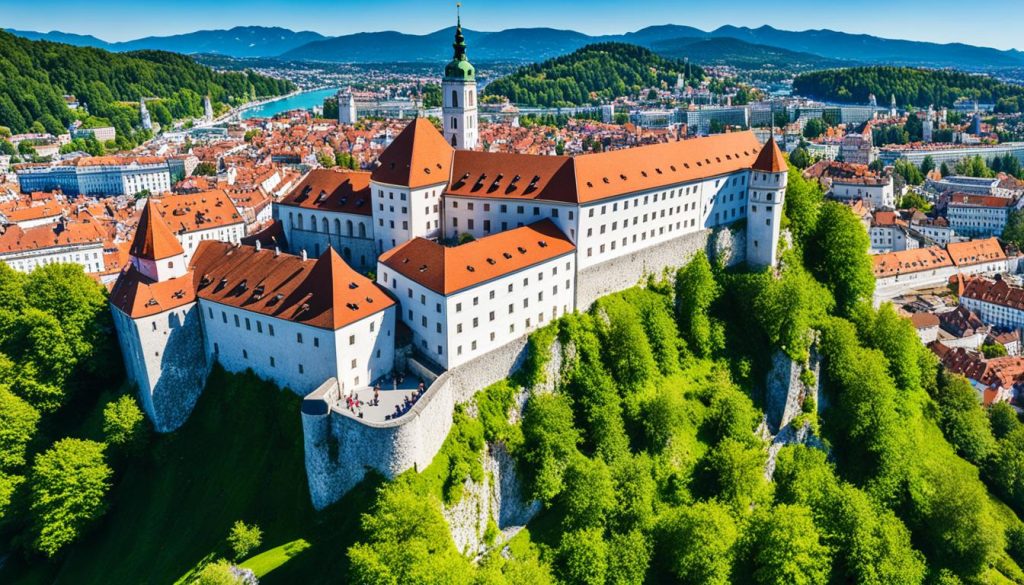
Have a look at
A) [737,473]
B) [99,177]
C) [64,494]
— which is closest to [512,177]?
[737,473]

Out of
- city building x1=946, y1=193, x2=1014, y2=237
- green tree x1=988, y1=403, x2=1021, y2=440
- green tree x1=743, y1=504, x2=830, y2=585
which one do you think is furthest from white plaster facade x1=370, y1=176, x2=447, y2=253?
city building x1=946, y1=193, x2=1014, y2=237

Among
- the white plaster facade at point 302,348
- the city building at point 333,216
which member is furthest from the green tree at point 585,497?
the city building at point 333,216

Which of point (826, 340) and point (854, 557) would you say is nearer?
point (854, 557)

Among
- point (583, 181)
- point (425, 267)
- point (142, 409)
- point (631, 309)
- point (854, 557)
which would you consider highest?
point (583, 181)

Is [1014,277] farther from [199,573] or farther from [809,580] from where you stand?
[199,573]

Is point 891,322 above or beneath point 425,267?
beneath

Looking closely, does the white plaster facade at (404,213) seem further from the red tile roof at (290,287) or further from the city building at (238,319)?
the red tile roof at (290,287)

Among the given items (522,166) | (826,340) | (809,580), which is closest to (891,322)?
(826,340)
